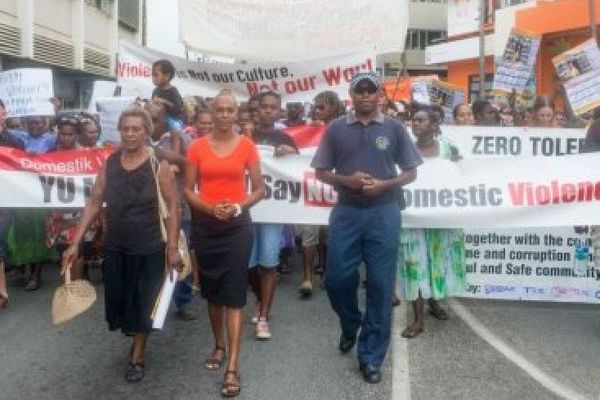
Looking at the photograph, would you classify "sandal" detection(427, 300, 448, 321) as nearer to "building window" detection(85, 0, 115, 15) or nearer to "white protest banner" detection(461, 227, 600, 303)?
"white protest banner" detection(461, 227, 600, 303)

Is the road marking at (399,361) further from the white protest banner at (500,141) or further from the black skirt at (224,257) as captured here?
the white protest banner at (500,141)

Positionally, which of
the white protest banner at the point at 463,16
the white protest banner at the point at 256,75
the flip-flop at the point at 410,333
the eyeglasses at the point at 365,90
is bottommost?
the flip-flop at the point at 410,333

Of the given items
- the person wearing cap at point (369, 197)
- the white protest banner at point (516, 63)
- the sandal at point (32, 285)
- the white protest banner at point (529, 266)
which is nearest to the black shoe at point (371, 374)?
the person wearing cap at point (369, 197)

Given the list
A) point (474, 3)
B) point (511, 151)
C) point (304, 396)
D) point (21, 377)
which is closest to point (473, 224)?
point (511, 151)

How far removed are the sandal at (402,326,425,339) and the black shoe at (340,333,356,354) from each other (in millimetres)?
594

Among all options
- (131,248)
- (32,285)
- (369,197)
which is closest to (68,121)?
(32,285)

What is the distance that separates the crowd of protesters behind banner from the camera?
495 cm

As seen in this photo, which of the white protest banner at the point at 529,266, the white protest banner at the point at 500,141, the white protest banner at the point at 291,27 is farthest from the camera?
the white protest banner at the point at 291,27

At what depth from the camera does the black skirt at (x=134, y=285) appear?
497 centimetres

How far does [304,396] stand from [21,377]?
176 cm

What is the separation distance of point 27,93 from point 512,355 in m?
5.89

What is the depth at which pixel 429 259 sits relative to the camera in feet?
20.3

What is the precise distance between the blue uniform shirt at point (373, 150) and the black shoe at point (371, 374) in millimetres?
1012

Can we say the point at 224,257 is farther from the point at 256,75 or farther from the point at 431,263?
the point at 256,75
